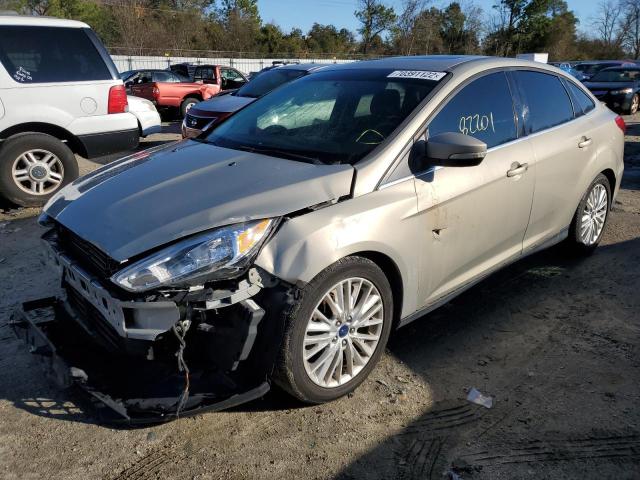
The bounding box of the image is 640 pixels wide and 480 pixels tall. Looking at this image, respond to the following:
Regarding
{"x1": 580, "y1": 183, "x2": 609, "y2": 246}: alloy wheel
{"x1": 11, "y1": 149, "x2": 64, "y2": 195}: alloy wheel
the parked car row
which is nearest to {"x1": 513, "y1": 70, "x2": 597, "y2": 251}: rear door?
{"x1": 580, "y1": 183, "x2": 609, "y2": 246}: alloy wheel

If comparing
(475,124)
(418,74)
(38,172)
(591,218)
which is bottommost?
(591,218)

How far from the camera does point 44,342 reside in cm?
266

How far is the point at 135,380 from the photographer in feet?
8.26

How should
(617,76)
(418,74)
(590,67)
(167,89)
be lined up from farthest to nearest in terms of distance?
1. (590,67)
2. (617,76)
3. (167,89)
4. (418,74)

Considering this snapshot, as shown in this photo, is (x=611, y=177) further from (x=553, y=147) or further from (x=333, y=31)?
(x=333, y=31)

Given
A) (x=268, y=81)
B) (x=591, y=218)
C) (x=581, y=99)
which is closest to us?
(x=581, y=99)

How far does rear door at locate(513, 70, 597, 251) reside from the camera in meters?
3.78

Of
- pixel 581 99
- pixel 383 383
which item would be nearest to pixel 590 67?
pixel 581 99

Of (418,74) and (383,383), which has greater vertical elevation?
(418,74)

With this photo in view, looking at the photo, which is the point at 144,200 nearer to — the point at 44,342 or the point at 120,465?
the point at 44,342

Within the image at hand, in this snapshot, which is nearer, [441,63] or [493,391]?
[493,391]

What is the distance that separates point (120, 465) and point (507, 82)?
10.6 feet

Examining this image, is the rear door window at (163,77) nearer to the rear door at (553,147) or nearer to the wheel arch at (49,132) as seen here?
the wheel arch at (49,132)

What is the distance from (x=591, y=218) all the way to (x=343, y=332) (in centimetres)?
298
